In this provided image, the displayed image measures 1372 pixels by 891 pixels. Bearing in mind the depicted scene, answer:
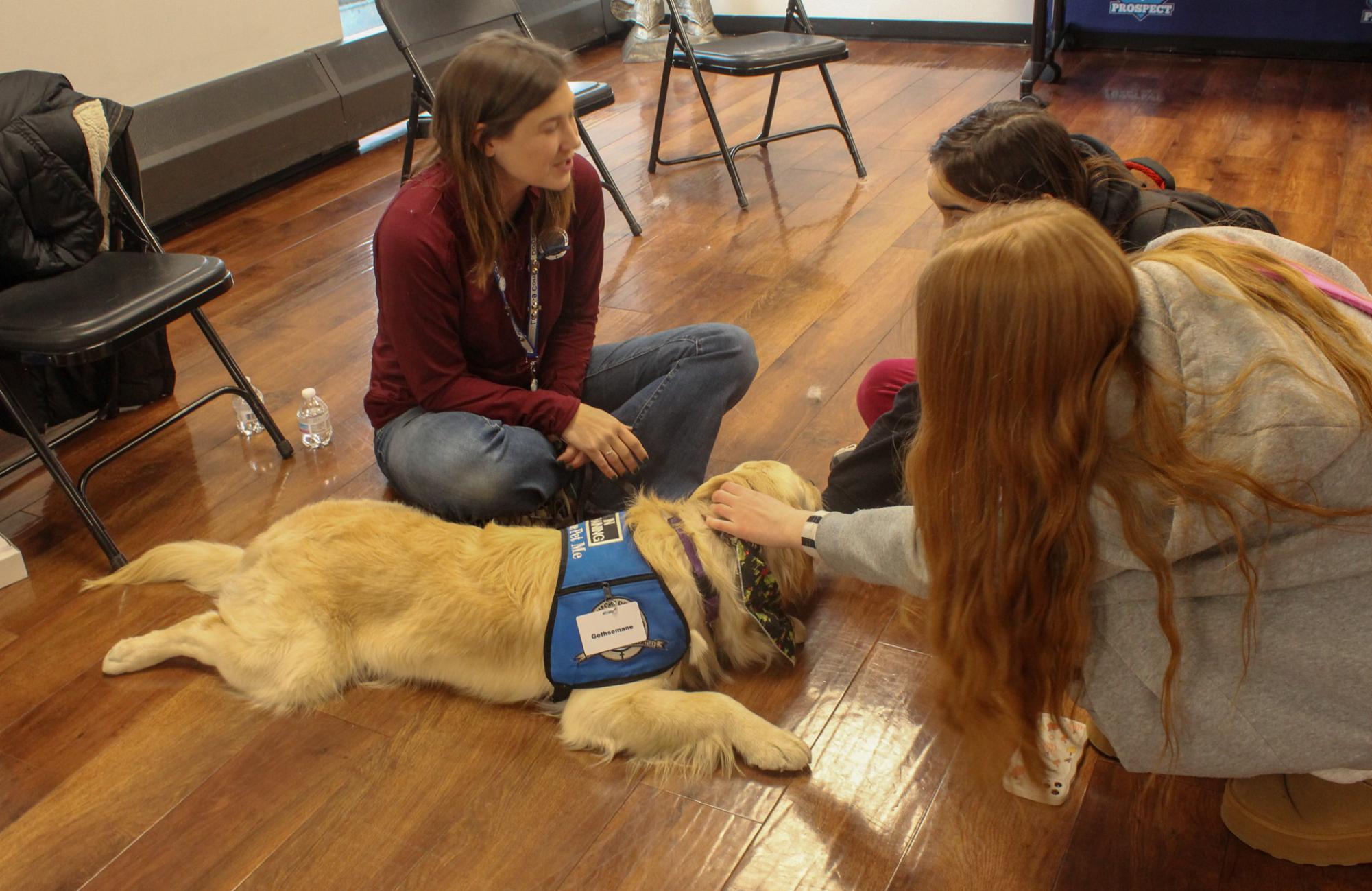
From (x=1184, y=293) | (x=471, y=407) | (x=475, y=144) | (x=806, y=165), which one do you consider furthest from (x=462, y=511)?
(x=806, y=165)

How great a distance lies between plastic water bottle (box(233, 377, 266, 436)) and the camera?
9.00ft

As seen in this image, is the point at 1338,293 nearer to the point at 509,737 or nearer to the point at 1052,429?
the point at 1052,429

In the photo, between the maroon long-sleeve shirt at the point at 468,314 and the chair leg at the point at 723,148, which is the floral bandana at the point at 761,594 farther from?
the chair leg at the point at 723,148

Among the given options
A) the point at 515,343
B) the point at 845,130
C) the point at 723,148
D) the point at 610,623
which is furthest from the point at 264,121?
the point at 610,623

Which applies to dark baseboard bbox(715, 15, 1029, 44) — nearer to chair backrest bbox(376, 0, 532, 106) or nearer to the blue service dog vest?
chair backrest bbox(376, 0, 532, 106)

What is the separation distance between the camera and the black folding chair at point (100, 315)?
2.16 m

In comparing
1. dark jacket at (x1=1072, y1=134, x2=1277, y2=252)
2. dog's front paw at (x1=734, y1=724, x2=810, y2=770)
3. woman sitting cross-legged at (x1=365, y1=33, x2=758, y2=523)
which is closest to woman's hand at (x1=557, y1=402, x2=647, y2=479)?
woman sitting cross-legged at (x1=365, y1=33, x2=758, y2=523)

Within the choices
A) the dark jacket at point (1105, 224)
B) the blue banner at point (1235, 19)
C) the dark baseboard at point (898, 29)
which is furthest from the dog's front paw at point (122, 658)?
the blue banner at point (1235, 19)

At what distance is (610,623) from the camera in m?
1.68

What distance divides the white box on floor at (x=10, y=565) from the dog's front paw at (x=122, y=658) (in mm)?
456

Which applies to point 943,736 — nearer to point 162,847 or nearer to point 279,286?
point 162,847

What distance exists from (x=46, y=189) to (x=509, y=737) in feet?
5.72

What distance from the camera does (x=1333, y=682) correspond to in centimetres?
120

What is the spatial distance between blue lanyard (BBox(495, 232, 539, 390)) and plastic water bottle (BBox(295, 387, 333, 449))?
68 cm
